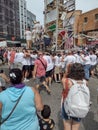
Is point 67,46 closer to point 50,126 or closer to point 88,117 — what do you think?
point 88,117

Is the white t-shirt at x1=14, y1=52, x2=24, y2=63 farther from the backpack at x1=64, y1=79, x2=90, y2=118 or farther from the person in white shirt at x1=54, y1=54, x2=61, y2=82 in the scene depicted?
the backpack at x1=64, y1=79, x2=90, y2=118

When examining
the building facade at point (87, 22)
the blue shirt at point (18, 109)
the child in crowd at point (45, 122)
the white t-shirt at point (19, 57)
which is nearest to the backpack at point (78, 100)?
the child in crowd at point (45, 122)

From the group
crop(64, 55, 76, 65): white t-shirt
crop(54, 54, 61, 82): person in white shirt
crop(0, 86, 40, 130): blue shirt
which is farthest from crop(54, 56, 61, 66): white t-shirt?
crop(0, 86, 40, 130): blue shirt

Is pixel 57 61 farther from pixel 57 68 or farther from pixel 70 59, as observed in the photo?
pixel 70 59

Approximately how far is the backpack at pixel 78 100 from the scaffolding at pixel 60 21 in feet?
53.2

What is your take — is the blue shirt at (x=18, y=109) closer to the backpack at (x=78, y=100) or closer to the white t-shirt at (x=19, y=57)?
the backpack at (x=78, y=100)

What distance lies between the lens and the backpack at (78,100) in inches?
176

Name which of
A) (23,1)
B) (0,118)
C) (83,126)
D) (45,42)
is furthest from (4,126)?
(23,1)

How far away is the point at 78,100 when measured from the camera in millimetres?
4477

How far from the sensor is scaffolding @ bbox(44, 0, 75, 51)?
21.1 m

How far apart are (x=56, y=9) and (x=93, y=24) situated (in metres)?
41.3

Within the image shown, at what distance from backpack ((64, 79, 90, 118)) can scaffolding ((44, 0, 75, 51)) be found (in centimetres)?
1622

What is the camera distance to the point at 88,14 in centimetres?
Answer: 6331

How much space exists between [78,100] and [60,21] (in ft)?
60.4
